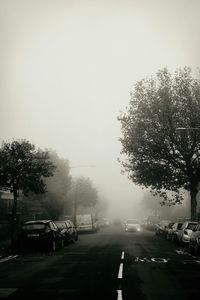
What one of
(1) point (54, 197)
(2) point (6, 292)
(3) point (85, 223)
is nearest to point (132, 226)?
(3) point (85, 223)

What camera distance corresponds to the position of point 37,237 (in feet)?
77.9

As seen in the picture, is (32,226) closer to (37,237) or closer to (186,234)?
(37,237)

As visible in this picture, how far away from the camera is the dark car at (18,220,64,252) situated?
2362cm

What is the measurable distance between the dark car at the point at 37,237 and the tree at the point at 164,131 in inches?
620

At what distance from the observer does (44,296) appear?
10773 mm

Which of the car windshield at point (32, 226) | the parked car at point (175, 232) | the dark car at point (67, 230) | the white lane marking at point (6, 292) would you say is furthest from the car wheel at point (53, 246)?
the white lane marking at point (6, 292)

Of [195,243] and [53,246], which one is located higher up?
[195,243]

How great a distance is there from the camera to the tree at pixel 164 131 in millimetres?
38125

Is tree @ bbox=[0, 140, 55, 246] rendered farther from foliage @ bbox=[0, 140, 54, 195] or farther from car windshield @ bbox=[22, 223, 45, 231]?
car windshield @ bbox=[22, 223, 45, 231]

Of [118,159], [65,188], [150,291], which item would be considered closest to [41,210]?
[65,188]

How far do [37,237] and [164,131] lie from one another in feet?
57.3

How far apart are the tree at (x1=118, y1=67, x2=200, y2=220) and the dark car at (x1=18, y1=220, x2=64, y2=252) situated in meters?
15.8

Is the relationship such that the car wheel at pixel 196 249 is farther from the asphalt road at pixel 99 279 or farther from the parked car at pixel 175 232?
the parked car at pixel 175 232

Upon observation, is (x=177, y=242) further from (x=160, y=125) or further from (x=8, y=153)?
(x=8, y=153)
